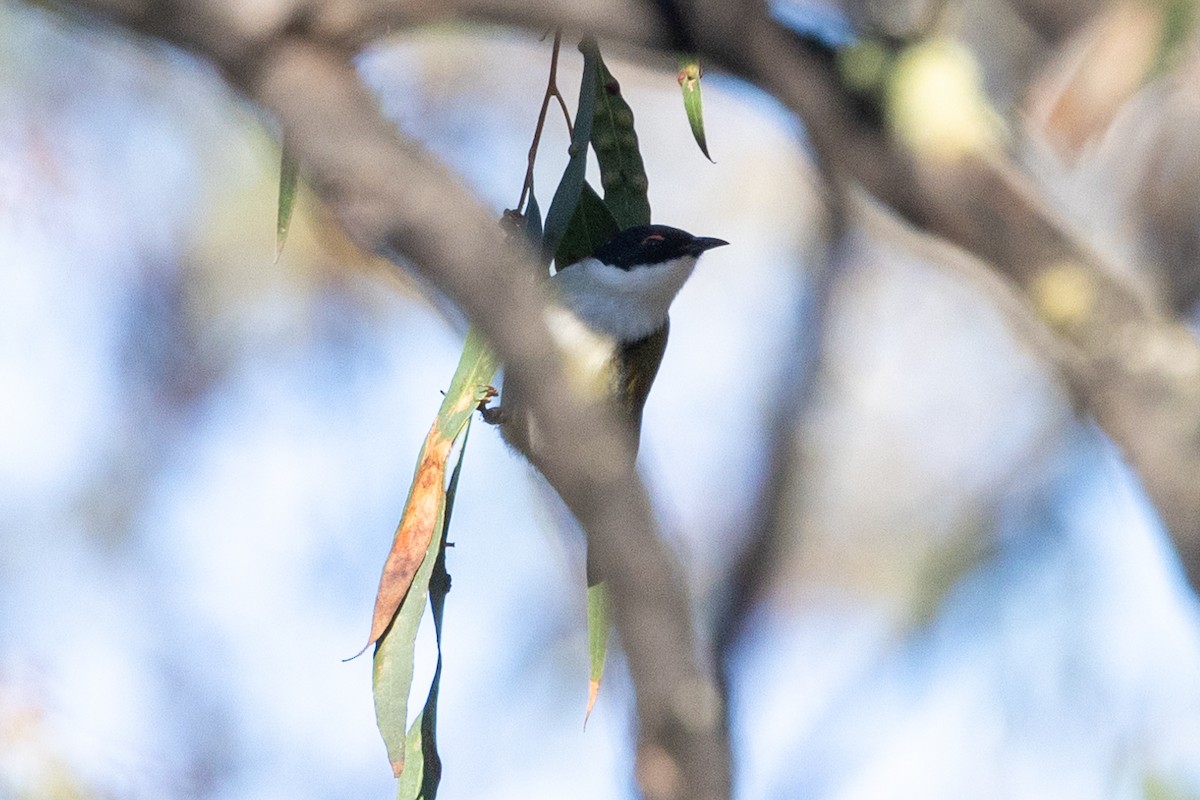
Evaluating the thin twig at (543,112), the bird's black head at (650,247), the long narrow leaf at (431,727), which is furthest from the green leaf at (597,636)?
the bird's black head at (650,247)

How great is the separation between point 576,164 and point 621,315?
773 mm

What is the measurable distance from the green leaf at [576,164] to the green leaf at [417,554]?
31 cm

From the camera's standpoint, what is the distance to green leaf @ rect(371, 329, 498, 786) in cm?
182

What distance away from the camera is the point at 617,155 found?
232cm

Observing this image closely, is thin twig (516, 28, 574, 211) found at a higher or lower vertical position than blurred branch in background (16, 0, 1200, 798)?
higher

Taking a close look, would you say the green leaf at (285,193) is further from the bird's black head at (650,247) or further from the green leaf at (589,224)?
the bird's black head at (650,247)

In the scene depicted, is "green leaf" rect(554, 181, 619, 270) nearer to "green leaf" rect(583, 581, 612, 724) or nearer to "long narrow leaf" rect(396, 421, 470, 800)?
"long narrow leaf" rect(396, 421, 470, 800)

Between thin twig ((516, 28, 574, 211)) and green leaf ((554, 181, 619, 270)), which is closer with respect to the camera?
thin twig ((516, 28, 574, 211))

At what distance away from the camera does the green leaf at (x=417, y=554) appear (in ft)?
5.97

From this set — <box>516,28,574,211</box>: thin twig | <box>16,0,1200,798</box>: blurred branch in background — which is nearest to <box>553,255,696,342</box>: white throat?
<box>516,28,574,211</box>: thin twig

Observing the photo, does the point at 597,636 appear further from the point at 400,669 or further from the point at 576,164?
the point at 576,164

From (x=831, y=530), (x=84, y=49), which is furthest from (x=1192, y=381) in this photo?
(x=84, y=49)

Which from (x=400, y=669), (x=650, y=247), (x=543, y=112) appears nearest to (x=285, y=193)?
(x=543, y=112)

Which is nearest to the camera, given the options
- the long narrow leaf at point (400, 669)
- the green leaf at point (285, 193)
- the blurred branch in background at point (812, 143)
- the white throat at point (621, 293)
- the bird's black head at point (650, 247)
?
the blurred branch in background at point (812, 143)
